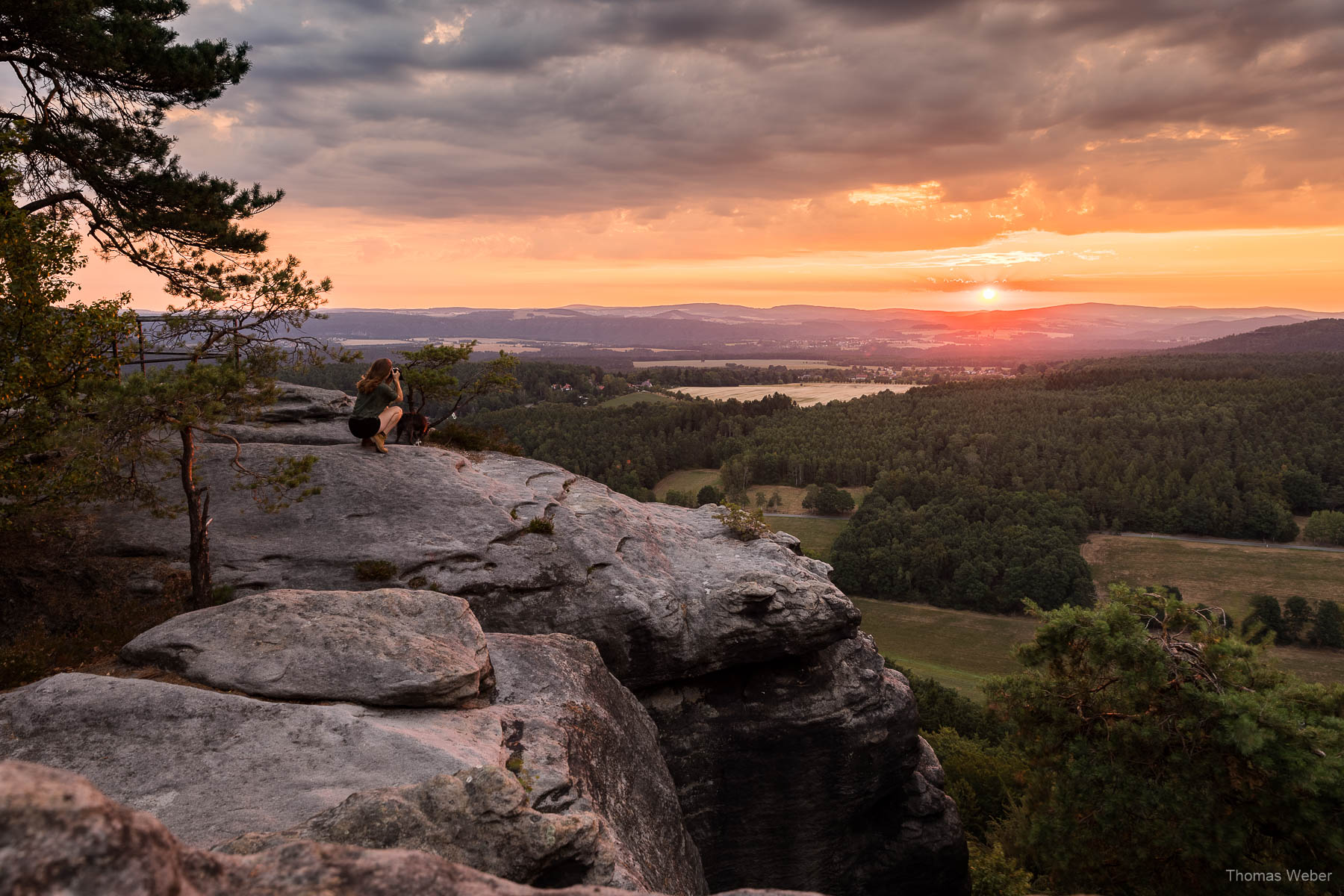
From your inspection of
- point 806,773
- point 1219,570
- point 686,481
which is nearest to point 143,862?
point 806,773

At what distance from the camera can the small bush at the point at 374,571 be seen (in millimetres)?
17250

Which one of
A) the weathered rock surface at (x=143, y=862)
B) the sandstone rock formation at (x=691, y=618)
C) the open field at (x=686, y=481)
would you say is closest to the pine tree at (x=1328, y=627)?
the open field at (x=686, y=481)

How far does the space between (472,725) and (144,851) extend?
7.53 meters

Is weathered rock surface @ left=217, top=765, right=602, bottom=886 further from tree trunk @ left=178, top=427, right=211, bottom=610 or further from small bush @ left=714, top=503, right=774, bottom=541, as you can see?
small bush @ left=714, top=503, right=774, bottom=541

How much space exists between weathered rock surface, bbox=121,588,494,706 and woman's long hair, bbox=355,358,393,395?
340 inches

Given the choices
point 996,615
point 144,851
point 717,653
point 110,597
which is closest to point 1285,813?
point 717,653

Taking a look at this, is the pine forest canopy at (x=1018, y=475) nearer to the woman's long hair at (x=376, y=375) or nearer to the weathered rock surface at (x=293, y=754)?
the woman's long hair at (x=376, y=375)

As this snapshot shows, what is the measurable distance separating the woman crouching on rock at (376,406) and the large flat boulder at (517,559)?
→ 58 centimetres

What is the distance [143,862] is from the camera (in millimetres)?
3934

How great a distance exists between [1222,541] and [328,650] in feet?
618

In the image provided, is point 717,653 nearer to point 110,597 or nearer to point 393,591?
point 393,591

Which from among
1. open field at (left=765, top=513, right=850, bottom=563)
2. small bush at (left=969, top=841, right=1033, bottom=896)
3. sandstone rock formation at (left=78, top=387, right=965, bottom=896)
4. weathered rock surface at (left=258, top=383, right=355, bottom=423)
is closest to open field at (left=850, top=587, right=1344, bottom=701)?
open field at (left=765, top=513, right=850, bottom=563)

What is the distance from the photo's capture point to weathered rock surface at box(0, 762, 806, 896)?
3629mm

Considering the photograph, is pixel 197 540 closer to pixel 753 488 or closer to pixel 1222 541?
pixel 753 488
